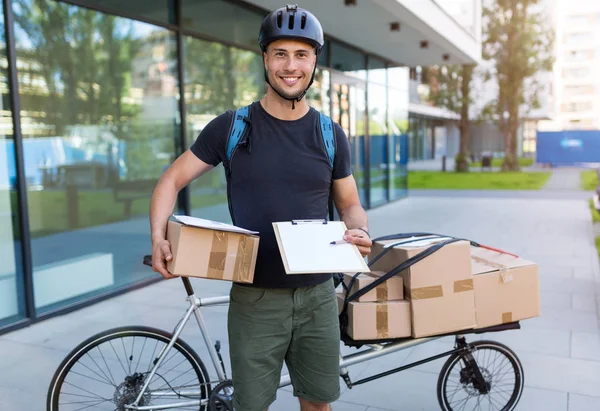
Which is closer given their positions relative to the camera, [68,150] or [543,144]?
[68,150]

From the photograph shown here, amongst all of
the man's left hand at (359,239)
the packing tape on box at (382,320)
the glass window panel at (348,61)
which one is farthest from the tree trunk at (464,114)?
the man's left hand at (359,239)

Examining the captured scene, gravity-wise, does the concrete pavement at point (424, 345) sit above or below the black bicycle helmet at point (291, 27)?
below

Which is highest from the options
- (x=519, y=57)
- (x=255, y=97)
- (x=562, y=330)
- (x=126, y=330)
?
(x=519, y=57)

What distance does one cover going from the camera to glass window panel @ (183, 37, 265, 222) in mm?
7633

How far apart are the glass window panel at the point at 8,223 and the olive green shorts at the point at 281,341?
372 cm

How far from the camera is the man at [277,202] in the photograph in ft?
6.67

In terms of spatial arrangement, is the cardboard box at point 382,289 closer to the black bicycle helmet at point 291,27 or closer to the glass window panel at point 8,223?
the black bicycle helmet at point 291,27

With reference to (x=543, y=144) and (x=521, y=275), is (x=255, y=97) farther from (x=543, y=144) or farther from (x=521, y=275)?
(x=543, y=144)

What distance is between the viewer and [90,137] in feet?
22.0

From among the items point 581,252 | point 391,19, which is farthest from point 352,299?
point 391,19

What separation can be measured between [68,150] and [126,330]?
4.35 metres

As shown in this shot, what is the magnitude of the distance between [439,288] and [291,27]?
4.62 feet

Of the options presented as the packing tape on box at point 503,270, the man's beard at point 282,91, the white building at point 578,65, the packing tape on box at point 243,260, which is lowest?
the packing tape on box at point 503,270

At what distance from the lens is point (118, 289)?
6180 mm
